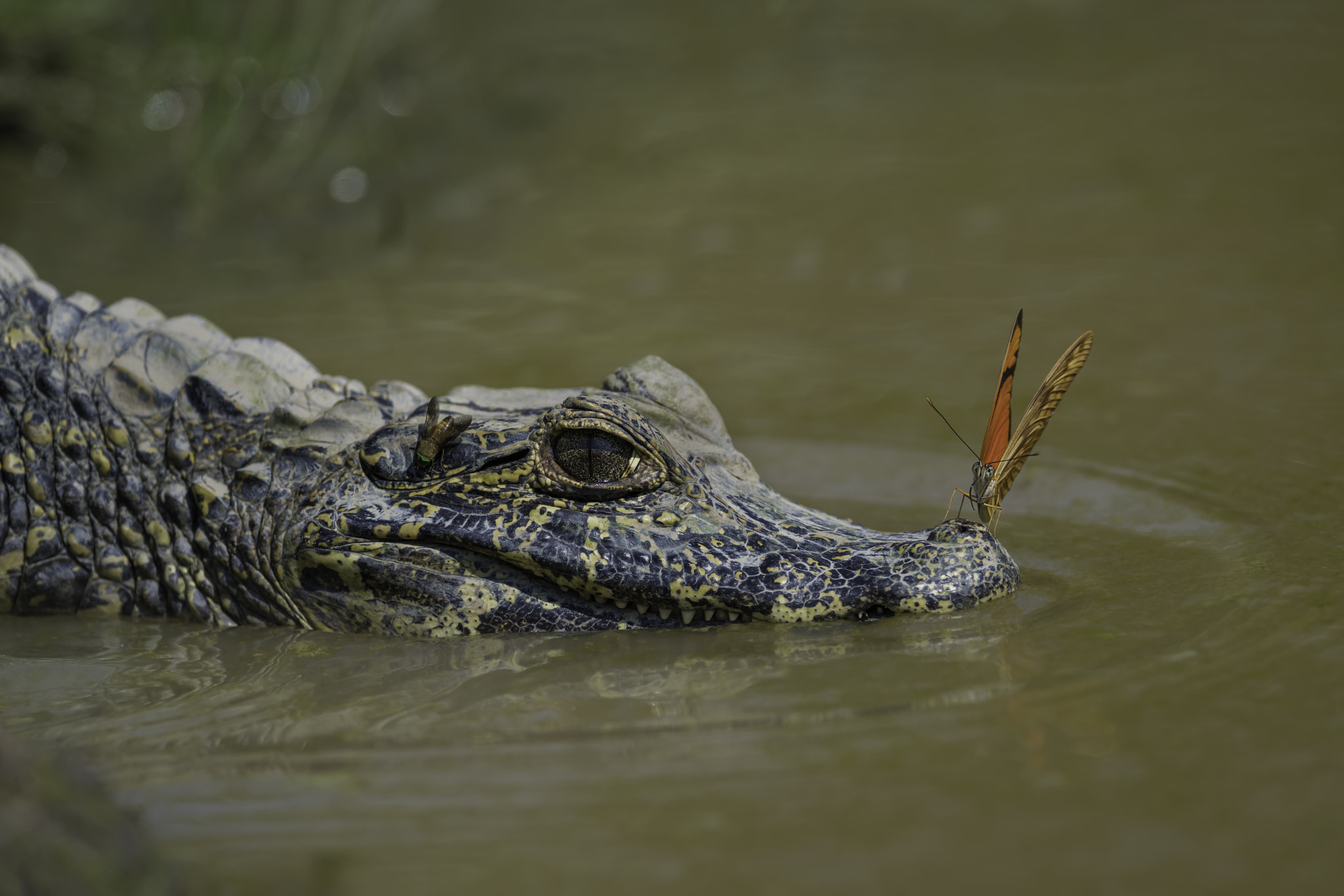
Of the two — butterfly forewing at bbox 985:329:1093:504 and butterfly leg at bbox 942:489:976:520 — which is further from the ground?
butterfly forewing at bbox 985:329:1093:504

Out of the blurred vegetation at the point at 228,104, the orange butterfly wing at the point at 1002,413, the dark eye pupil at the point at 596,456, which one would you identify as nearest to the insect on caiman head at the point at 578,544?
the dark eye pupil at the point at 596,456

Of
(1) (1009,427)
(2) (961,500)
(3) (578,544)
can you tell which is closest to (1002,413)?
(1) (1009,427)

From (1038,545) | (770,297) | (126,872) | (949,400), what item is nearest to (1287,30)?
(770,297)

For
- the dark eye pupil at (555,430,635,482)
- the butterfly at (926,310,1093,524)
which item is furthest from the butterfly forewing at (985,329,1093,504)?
the dark eye pupil at (555,430,635,482)

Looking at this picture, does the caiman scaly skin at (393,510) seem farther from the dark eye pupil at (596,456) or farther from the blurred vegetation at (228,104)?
the blurred vegetation at (228,104)

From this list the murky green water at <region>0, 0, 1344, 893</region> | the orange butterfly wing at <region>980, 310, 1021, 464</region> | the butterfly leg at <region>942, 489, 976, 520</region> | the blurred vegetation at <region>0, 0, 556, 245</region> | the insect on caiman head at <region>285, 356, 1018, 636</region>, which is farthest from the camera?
the blurred vegetation at <region>0, 0, 556, 245</region>

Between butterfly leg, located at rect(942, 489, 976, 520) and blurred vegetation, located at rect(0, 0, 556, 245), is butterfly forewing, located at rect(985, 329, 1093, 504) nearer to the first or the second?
butterfly leg, located at rect(942, 489, 976, 520)

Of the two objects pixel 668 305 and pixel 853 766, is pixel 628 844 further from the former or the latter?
pixel 668 305
